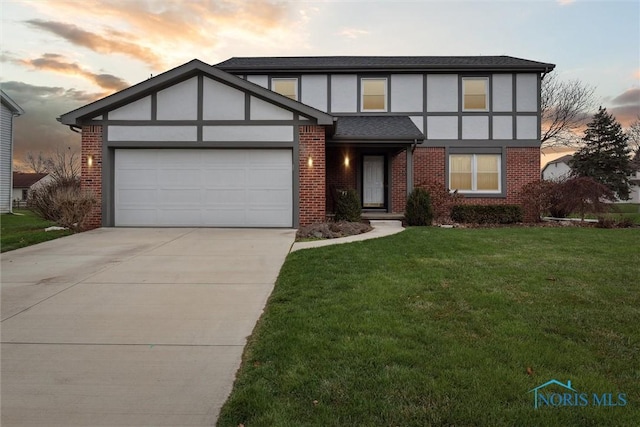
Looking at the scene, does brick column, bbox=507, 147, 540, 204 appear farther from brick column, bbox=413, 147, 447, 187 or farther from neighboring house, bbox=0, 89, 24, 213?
neighboring house, bbox=0, 89, 24, 213

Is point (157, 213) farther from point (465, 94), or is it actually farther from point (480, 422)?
point (465, 94)

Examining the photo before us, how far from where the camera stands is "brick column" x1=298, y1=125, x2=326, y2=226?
11.5 m

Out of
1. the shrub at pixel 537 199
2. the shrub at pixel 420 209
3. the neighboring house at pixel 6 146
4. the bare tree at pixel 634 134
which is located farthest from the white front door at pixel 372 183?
the bare tree at pixel 634 134

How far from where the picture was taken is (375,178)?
1580 centimetres

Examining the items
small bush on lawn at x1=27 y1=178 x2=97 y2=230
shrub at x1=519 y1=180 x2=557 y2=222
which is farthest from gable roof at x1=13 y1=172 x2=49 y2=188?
shrub at x1=519 y1=180 x2=557 y2=222

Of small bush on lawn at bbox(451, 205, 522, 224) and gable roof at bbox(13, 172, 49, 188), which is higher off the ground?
gable roof at bbox(13, 172, 49, 188)

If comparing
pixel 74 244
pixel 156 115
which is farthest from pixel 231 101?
pixel 74 244

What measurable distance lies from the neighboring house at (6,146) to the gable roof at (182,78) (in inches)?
648

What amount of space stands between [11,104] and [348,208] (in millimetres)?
23232

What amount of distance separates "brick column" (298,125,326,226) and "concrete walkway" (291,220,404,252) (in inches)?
72.0

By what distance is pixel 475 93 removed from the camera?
51.9 feet

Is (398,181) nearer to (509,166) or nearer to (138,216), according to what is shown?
(509,166)

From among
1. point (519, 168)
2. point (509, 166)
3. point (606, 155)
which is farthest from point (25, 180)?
point (606, 155)

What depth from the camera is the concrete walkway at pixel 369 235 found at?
8.74 metres
